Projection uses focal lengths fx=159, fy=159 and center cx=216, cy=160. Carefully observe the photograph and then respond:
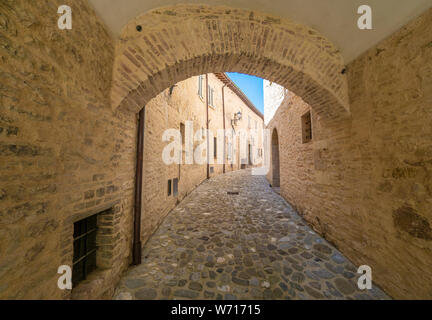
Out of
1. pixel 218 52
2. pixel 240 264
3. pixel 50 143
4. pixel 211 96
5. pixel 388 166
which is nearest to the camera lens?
pixel 50 143

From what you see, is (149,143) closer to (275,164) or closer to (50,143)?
(50,143)

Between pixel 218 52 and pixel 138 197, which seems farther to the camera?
pixel 138 197

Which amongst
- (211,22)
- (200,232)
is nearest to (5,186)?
(211,22)

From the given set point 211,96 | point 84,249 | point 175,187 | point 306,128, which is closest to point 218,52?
point 84,249

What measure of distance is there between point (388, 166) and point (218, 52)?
3.08m

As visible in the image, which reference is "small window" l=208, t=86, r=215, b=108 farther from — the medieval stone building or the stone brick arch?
the stone brick arch

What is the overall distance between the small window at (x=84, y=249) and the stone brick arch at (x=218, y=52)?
5.81 feet

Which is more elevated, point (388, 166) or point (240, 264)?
point (388, 166)

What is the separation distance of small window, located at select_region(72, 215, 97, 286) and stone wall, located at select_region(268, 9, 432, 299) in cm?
422

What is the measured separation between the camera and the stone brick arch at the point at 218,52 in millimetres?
2357

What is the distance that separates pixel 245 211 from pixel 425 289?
3778mm

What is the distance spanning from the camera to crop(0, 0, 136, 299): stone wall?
45.9 inches

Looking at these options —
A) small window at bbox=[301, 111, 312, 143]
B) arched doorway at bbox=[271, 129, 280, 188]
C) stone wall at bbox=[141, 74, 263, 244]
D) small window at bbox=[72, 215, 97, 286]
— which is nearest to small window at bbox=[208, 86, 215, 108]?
stone wall at bbox=[141, 74, 263, 244]

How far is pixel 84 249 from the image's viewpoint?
Result: 2.21 m
